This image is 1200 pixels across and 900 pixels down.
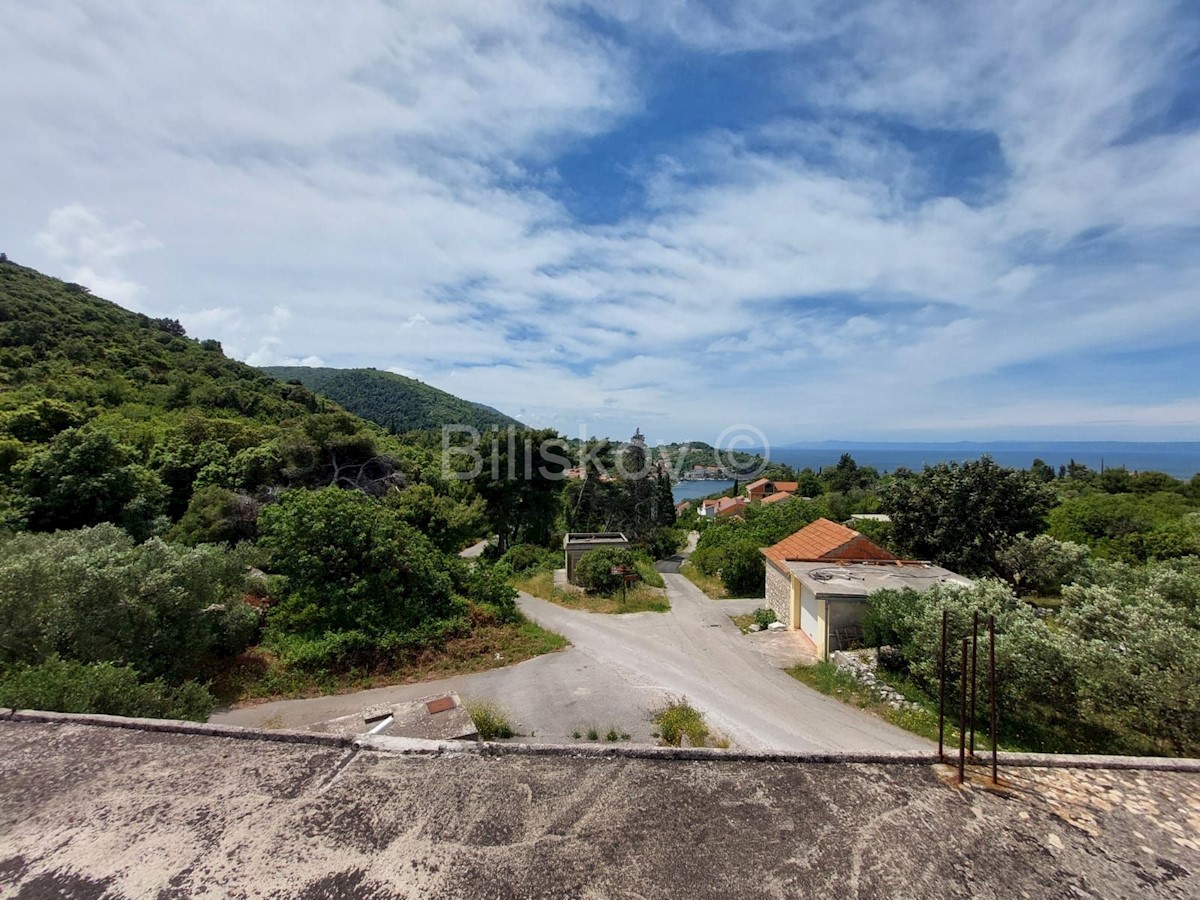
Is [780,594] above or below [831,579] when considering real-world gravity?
below

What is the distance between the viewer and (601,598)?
60.7ft

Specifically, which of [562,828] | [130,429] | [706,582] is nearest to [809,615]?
[706,582]

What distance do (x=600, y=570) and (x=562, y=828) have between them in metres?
16.7

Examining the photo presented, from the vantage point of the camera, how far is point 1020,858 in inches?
88.1

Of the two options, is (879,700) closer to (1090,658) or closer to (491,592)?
(1090,658)

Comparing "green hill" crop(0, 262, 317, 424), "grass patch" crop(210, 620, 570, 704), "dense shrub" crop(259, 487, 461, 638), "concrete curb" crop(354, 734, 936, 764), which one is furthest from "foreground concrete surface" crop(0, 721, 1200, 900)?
"green hill" crop(0, 262, 317, 424)

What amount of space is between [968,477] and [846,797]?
1790 centimetres

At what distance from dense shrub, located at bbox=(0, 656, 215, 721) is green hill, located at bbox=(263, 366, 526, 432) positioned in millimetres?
85741

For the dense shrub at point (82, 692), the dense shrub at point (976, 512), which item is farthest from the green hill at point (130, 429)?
the dense shrub at point (976, 512)

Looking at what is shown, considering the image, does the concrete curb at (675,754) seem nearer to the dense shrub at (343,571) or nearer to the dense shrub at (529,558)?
the dense shrub at (343,571)

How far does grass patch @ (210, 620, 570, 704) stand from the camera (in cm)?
944

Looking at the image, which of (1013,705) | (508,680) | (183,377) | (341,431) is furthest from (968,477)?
(183,377)

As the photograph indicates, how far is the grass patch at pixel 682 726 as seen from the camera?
771 centimetres

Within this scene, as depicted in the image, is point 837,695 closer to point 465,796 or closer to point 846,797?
point 846,797
